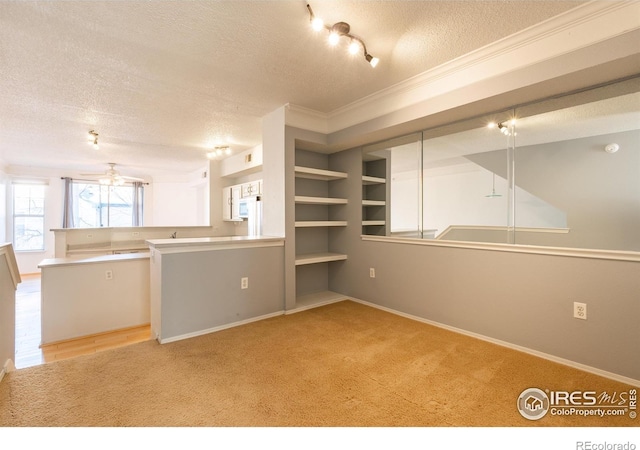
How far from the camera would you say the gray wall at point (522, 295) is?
6.77 feet

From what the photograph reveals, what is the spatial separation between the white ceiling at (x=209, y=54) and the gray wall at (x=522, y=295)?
1.82 metres

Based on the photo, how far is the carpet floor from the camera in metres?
1.66

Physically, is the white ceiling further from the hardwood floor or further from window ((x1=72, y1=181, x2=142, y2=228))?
window ((x1=72, y1=181, x2=142, y2=228))

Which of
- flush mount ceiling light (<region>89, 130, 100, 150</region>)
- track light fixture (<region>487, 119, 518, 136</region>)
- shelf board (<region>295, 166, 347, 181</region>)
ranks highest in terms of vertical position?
flush mount ceiling light (<region>89, 130, 100, 150</region>)

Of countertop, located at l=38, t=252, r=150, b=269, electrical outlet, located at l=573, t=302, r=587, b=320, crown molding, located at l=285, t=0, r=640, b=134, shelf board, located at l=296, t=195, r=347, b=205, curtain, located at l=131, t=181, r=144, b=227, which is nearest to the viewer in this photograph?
crown molding, located at l=285, t=0, r=640, b=134

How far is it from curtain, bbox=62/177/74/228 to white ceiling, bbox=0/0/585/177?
157 inches

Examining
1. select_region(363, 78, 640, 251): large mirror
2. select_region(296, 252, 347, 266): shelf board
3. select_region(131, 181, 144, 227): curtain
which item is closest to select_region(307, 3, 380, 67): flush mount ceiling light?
select_region(363, 78, 640, 251): large mirror

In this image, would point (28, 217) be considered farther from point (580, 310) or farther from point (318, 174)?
point (580, 310)

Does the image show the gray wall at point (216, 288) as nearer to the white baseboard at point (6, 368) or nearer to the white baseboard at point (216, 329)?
the white baseboard at point (216, 329)

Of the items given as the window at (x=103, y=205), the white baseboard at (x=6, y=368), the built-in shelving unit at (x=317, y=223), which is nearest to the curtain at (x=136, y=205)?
the window at (x=103, y=205)

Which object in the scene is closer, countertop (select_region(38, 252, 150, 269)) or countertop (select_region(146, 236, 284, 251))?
countertop (select_region(146, 236, 284, 251))

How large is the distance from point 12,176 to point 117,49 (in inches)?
290

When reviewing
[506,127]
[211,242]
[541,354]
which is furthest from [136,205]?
[541,354]
